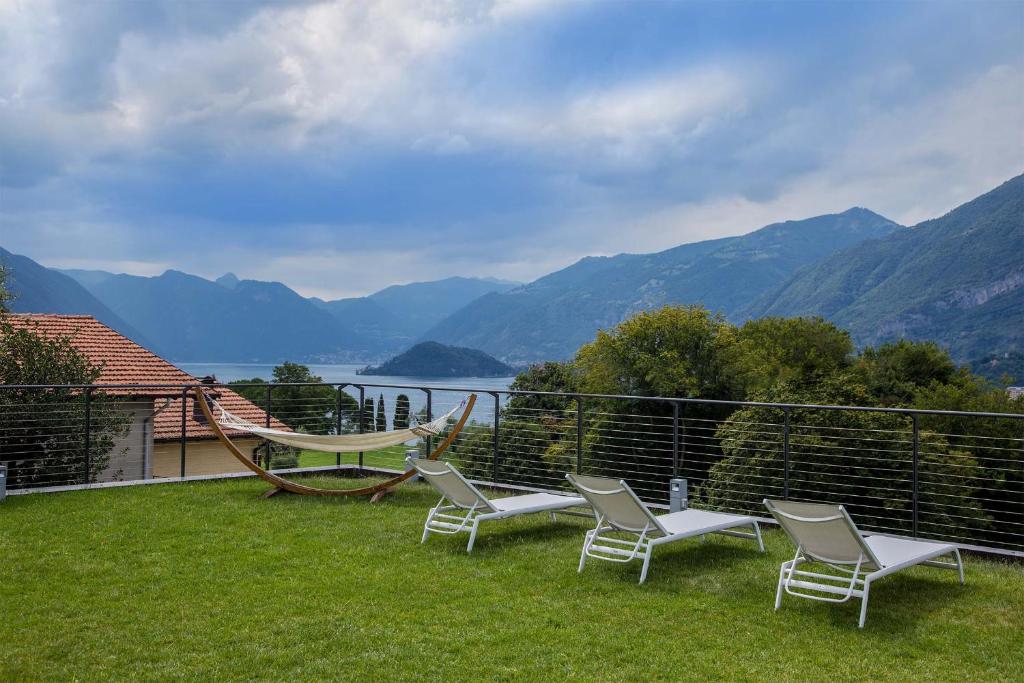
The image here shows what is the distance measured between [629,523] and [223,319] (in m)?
156

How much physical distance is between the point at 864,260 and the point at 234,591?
114709mm

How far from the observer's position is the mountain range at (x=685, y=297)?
3219 inches

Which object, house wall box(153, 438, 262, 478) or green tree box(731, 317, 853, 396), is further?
green tree box(731, 317, 853, 396)

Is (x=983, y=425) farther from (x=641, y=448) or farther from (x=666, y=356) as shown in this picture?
(x=641, y=448)

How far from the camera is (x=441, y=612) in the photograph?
4.89 m

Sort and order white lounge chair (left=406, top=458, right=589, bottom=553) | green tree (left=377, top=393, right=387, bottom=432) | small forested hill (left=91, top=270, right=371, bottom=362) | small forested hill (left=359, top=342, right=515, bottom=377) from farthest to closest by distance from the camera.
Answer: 1. small forested hill (left=91, top=270, right=371, bottom=362)
2. small forested hill (left=359, top=342, right=515, bottom=377)
3. green tree (left=377, top=393, right=387, bottom=432)
4. white lounge chair (left=406, top=458, right=589, bottom=553)

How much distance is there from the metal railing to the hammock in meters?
0.35

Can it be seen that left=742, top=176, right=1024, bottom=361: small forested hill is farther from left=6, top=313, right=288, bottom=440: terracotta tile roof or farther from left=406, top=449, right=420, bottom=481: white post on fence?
left=406, top=449, right=420, bottom=481: white post on fence

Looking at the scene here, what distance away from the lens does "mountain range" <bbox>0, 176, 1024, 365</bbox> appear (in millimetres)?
81750

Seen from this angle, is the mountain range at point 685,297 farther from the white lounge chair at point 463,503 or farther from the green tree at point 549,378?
the white lounge chair at point 463,503

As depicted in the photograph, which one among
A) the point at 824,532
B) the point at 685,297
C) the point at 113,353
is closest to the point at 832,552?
the point at 824,532

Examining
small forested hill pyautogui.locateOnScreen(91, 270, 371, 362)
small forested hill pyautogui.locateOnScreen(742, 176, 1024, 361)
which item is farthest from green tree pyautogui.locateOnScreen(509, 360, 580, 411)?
small forested hill pyautogui.locateOnScreen(91, 270, 371, 362)

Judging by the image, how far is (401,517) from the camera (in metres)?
7.82

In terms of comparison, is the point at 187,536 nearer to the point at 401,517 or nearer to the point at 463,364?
the point at 401,517
